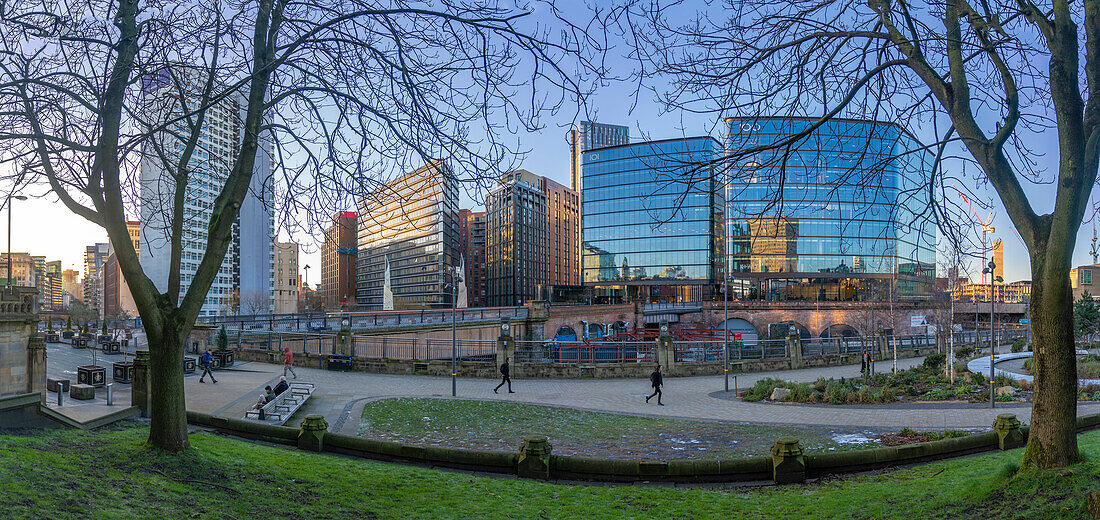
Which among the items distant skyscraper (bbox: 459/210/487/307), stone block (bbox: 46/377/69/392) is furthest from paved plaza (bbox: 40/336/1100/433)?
distant skyscraper (bbox: 459/210/487/307)

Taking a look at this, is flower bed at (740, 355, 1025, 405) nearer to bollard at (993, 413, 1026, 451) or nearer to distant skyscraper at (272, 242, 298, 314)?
bollard at (993, 413, 1026, 451)

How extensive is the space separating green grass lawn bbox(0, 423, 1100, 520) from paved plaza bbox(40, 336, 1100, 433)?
561 centimetres

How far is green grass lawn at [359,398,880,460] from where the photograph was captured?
1367 cm

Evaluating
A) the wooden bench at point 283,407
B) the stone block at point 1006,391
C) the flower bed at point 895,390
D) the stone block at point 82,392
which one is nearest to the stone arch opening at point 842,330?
the flower bed at point 895,390

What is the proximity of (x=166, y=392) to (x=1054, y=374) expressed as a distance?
11478mm

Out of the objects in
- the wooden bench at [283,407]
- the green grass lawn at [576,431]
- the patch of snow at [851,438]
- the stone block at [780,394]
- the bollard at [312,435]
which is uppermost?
the bollard at [312,435]

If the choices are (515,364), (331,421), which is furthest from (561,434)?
(515,364)

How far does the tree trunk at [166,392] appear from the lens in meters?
8.56

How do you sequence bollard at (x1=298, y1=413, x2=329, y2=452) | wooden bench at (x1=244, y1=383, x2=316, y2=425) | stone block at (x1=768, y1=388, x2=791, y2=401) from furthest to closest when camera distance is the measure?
stone block at (x1=768, y1=388, x2=791, y2=401) < wooden bench at (x1=244, y1=383, x2=316, y2=425) < bollard at (x1=298, y1=413, x2=329, y2=452)

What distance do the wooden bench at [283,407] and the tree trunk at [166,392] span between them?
6.47m

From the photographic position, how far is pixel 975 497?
665 cm

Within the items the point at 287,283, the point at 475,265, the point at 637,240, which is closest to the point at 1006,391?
the point at 637,240

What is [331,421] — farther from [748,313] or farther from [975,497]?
[748,313]

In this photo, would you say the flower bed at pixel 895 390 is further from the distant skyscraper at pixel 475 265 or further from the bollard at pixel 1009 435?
the distant skyscraper at pixel 475 265
